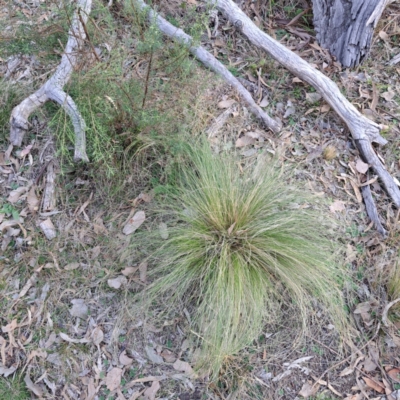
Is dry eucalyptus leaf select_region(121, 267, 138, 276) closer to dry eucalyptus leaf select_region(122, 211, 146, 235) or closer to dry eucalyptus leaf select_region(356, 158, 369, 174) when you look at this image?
dry eucalyptus leaf select_region(122, 211, 146, 235)

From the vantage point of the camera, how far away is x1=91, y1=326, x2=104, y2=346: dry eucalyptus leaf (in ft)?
8.68

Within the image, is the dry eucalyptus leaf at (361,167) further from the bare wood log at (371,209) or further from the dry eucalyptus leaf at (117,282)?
the dry eucalyptus leaf at (117,282)

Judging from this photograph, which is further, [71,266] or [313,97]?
[313,97]

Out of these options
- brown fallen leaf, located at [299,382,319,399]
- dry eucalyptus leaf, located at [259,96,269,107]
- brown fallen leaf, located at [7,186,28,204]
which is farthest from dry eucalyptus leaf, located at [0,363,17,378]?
dry eucalyptus leaf, located at [259,96,269,107]

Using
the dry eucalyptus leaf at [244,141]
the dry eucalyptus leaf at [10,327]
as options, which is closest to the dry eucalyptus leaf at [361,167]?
the dry eucalyptus leaf at [244,141]

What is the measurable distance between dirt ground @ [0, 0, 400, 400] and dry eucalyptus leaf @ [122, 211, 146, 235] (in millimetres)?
34

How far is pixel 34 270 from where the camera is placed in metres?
2.83

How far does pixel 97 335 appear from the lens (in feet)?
8.73

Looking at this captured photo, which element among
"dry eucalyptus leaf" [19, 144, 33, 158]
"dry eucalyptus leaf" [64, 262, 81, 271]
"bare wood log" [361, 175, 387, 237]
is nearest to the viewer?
"dry eucalyptus leaf" [64, 262, 81, 271]

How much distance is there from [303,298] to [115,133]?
5.72 ft

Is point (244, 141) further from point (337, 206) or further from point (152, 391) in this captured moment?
point (152, 391)

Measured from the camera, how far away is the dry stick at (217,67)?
10.7ft

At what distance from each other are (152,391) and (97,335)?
511 mm

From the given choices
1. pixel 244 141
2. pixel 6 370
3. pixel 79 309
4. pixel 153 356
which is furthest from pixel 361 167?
pixel 6 370
